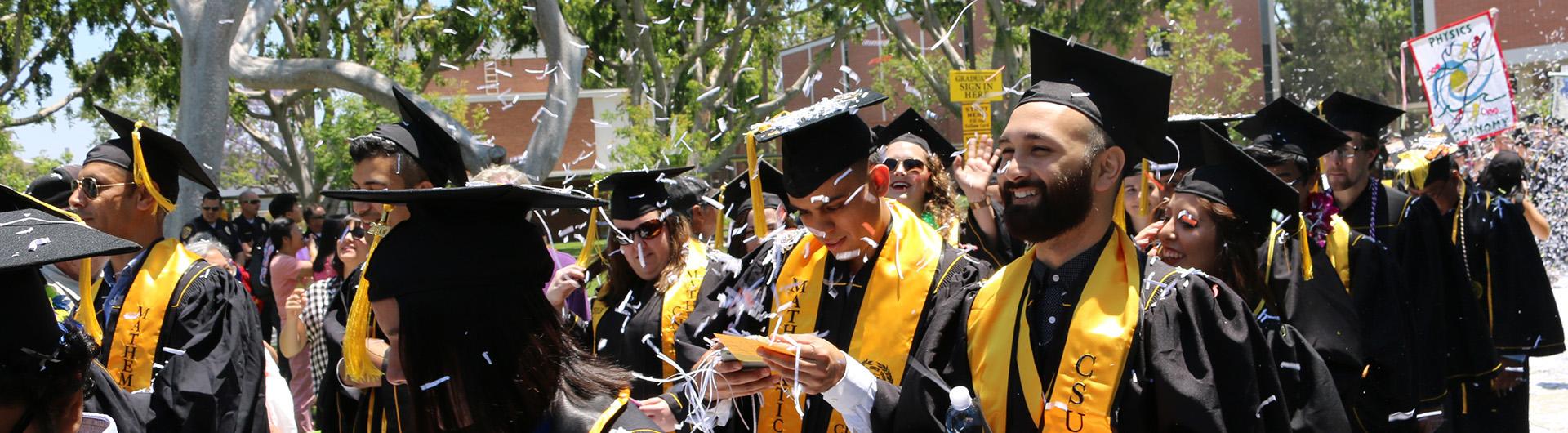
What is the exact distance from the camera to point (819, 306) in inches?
151

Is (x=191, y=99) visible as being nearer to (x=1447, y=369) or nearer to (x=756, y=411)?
(x=756, y=411)

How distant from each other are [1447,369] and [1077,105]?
465 cm

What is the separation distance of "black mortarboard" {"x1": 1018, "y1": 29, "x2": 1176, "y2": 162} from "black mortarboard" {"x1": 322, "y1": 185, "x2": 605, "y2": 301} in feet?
3.73

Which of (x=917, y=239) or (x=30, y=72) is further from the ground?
(x=30, y=72)

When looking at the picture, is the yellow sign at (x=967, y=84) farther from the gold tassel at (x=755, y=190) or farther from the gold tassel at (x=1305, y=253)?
the gold tassel at (x=755, y=190)

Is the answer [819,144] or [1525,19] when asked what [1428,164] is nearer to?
[819,144]

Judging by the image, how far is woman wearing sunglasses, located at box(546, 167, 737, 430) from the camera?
4.68m

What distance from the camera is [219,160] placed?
9891mm

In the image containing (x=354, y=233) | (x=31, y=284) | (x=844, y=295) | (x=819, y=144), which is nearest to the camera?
(x=31, y=284)

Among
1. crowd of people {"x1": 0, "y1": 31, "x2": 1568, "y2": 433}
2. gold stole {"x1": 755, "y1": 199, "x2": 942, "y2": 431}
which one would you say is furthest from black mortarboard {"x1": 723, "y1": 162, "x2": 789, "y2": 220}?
gold stole {"x1": 755, "y1": 199, "x2": 942, "y2": 431}

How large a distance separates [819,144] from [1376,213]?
3.81 metres

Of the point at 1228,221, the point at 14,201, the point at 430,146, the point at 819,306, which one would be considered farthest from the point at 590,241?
the point at 1228,221

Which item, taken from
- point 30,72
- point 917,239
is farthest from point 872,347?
point 30,72

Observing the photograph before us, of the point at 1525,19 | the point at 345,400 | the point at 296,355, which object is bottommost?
the point at 296,355
